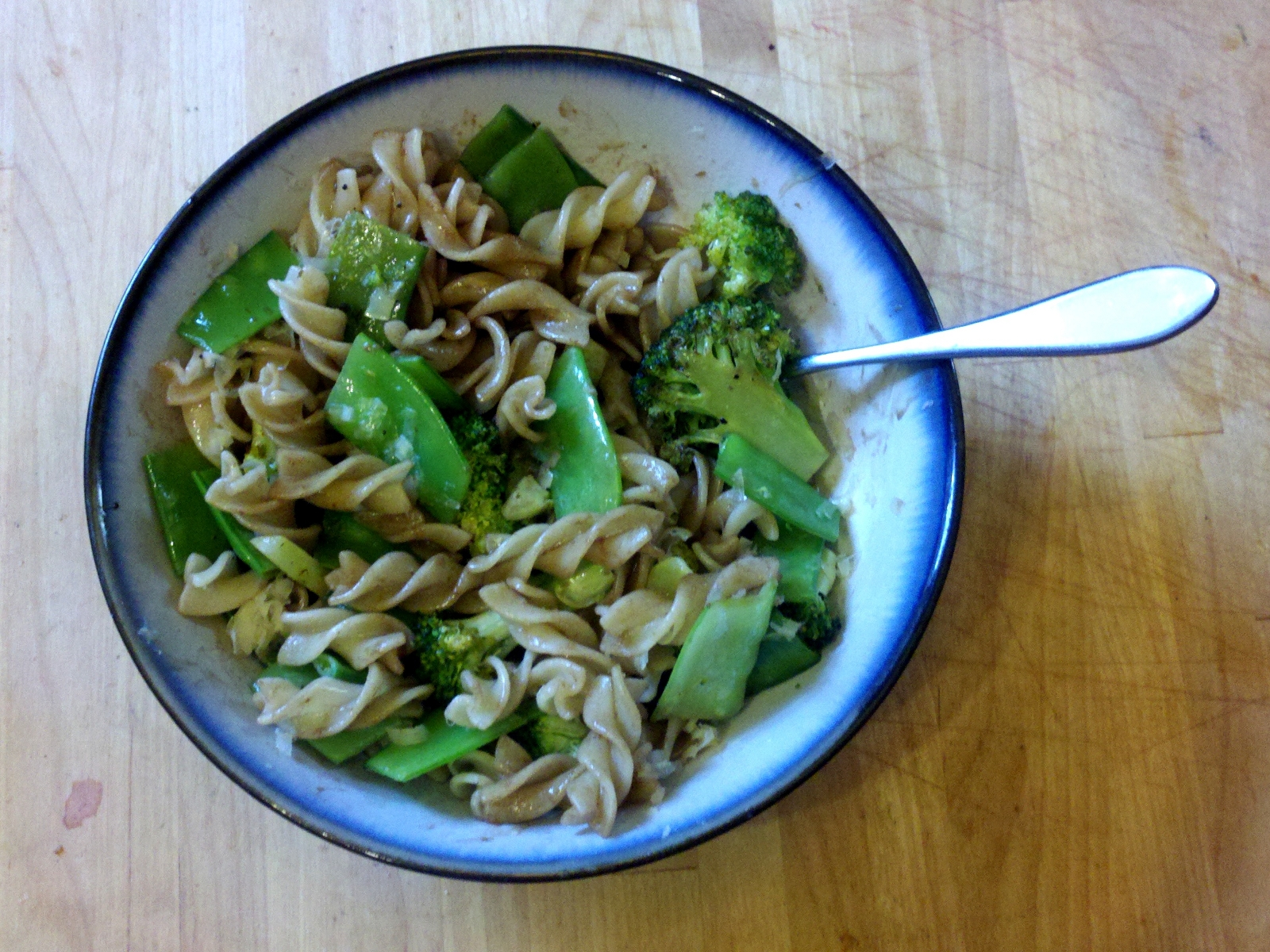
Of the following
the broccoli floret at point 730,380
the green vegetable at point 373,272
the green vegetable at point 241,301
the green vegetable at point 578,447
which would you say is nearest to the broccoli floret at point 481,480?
the green vegetable at point 578,447

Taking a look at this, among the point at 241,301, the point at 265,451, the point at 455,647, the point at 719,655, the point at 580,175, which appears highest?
the point at 241,301

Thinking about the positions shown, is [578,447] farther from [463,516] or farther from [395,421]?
[395,421]

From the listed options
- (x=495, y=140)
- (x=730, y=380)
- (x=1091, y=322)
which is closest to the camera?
(x=1091, y=322)

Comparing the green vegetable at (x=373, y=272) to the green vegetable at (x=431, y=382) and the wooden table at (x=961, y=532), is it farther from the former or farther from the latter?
the wooden table at (x=961, y=532)

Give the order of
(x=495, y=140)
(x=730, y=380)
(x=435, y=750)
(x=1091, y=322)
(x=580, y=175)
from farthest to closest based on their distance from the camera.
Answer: (x=580, y=175), (x=495, y=140), (x=730, y=380), (x=435, y=750), (x=1091, y=322)

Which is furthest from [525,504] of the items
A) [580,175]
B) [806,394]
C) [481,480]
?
[580,175]

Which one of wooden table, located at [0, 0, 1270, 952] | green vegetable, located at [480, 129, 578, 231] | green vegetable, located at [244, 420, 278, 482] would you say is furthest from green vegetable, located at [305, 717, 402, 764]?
green vegetable, located at [480, 129, 578, 231]

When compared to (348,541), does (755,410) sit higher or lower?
lower
